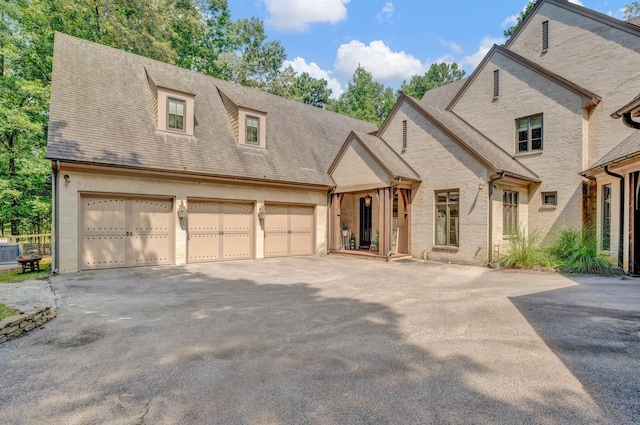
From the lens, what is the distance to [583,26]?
41.6 ft

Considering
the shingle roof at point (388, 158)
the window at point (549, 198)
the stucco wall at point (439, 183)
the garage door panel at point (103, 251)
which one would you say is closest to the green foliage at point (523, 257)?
the stucco wall at point (439, 183)

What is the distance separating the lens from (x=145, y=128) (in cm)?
1150

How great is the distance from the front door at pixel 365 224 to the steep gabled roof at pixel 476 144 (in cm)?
369

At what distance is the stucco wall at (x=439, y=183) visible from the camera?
37.5 feet

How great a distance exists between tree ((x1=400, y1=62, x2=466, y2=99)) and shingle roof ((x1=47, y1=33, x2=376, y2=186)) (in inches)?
1056

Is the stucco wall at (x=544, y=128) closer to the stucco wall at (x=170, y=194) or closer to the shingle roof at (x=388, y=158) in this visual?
the shingle roof at (x=388, y=158)

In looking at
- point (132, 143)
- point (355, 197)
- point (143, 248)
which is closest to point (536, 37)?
point (355, 197)

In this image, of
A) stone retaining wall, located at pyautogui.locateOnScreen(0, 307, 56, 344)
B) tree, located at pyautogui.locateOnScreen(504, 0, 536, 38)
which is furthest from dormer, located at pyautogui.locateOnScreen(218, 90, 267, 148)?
tree, located at pyautogui.locateOnScreen(504, 0, 536, 38)

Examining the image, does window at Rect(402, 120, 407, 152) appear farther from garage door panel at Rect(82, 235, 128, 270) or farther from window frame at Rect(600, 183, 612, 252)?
garage door panel at Rect(82, 235, 128, 270)

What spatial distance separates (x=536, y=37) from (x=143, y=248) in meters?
17.5

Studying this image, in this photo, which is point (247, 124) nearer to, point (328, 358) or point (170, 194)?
point (170, 194)

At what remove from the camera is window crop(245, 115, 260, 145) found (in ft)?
45.5

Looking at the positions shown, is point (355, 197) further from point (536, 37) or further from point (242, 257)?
point (536, 37)

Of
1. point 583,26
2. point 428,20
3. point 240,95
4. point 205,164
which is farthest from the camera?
point 240,95
